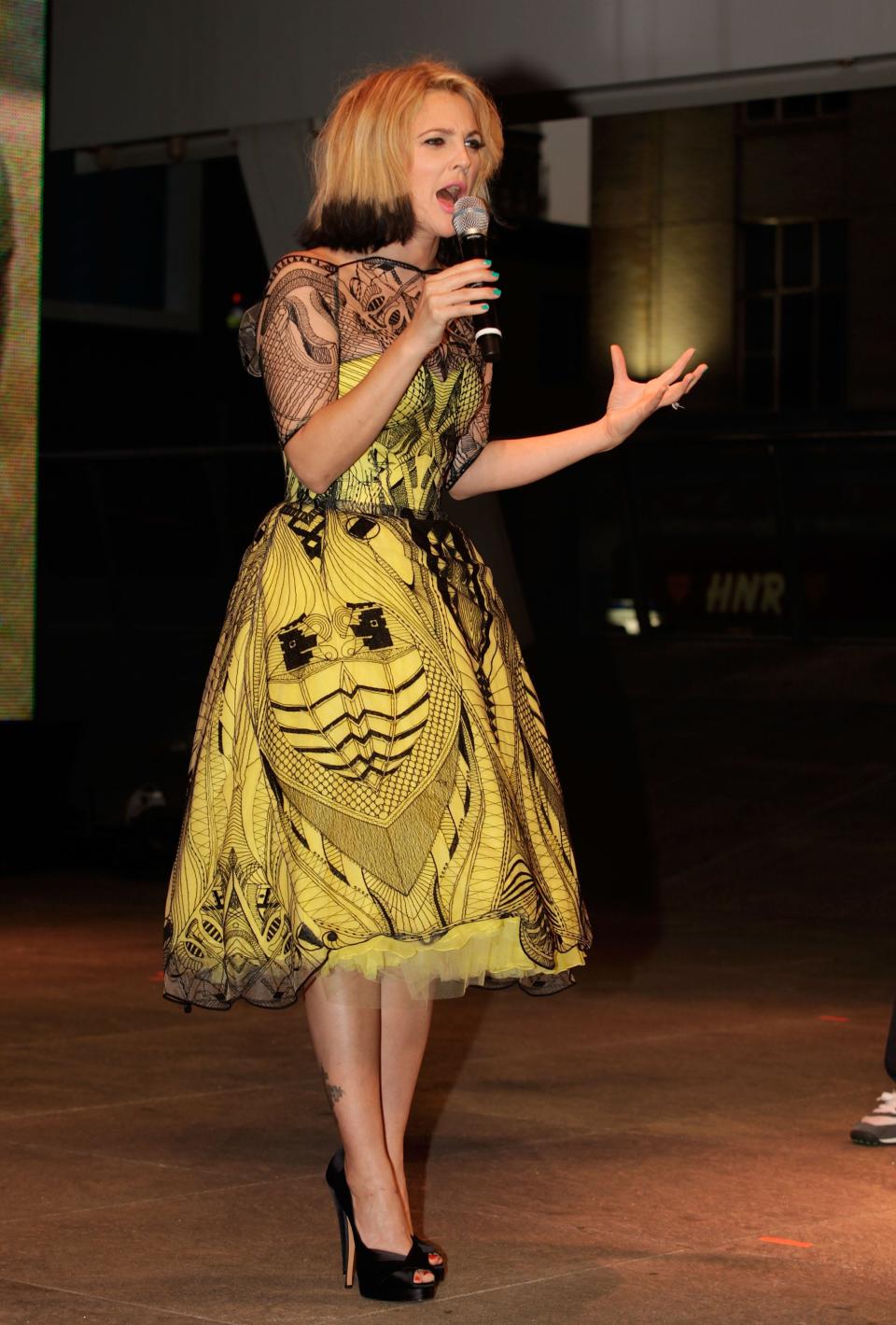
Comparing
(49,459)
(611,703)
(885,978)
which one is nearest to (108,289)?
(49,459)

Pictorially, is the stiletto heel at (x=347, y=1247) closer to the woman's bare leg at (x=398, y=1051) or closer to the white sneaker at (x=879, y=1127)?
the woman's bare leg at (x=398, y=1051)

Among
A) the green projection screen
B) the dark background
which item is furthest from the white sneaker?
the green projection screen

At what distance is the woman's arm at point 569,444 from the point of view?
338 cm

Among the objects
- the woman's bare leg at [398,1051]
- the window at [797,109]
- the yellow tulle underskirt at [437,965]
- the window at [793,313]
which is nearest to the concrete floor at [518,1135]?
the woman's bare leg at [398,1051]

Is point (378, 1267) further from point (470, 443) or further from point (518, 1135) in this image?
point (470, 443)

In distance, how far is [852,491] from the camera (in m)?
17.3

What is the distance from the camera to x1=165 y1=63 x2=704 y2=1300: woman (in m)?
3.00

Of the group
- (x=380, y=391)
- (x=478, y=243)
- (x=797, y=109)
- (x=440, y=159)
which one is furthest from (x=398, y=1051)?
(x=797, y=109)

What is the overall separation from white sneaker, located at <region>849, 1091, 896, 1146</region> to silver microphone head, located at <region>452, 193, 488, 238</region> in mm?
2165

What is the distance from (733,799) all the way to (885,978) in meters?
3.13

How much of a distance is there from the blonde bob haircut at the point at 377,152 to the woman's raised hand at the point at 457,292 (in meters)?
0.38

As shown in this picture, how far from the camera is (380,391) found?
9.37 ft

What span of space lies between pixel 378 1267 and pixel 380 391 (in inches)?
51.8

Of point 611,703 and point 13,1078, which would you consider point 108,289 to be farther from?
point 13,1078
